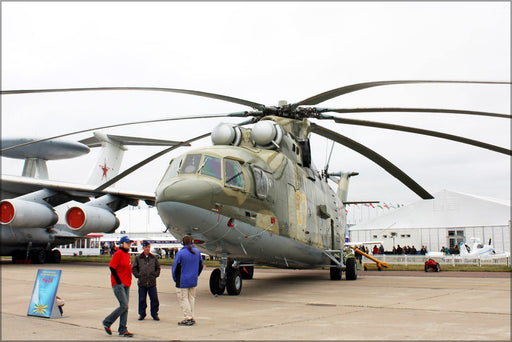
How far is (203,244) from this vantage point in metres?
9.62

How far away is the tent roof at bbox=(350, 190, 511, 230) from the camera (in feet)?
116

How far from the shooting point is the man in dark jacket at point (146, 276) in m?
7.68

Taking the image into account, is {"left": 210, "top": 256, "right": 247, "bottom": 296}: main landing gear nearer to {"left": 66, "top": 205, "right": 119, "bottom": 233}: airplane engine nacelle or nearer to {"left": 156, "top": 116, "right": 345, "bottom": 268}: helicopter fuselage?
{"left": 156, "top": 116, "right": 345, "bottom": 268}: helicopter fuselage

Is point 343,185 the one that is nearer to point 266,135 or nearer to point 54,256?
point 266,135

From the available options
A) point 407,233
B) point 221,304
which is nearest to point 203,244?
point 221,304

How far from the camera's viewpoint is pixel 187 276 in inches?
288

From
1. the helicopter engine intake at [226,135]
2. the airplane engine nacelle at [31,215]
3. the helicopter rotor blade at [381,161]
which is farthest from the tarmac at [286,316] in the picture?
the airplane engine nacelle at [31,215]

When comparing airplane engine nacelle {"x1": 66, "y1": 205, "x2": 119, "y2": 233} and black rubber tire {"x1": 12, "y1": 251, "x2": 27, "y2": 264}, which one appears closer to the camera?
black rubber tire {"x1": 12, "y1": 251, "x2": 27, "y2": 264}

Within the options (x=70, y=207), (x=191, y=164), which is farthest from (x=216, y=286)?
(x=70, y=207)

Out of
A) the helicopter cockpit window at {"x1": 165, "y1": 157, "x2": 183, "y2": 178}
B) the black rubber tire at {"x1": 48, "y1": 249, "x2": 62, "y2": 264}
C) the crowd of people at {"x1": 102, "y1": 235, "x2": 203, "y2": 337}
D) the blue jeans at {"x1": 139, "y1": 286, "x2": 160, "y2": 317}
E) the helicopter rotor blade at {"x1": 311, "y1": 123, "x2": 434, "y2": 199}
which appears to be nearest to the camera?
the crowd of people at {"x1": 102, "y1": 235, "x2": 203, "y2": 337}

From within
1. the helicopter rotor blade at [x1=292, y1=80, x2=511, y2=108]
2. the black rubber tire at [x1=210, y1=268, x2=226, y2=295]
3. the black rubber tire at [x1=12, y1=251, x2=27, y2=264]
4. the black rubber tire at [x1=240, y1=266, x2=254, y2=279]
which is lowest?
the black rubber tire at [x1=240, y1=266, x2=254, y2=279]

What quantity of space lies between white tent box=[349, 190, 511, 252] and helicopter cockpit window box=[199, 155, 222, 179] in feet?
98.7

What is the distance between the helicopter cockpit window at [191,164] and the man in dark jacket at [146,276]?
1856 millimetres

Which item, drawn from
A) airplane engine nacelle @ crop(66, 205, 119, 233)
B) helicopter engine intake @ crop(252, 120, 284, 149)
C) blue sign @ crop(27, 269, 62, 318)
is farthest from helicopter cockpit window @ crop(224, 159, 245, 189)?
airplane engine nacelle @ crop(66, 205, 119, 233)
